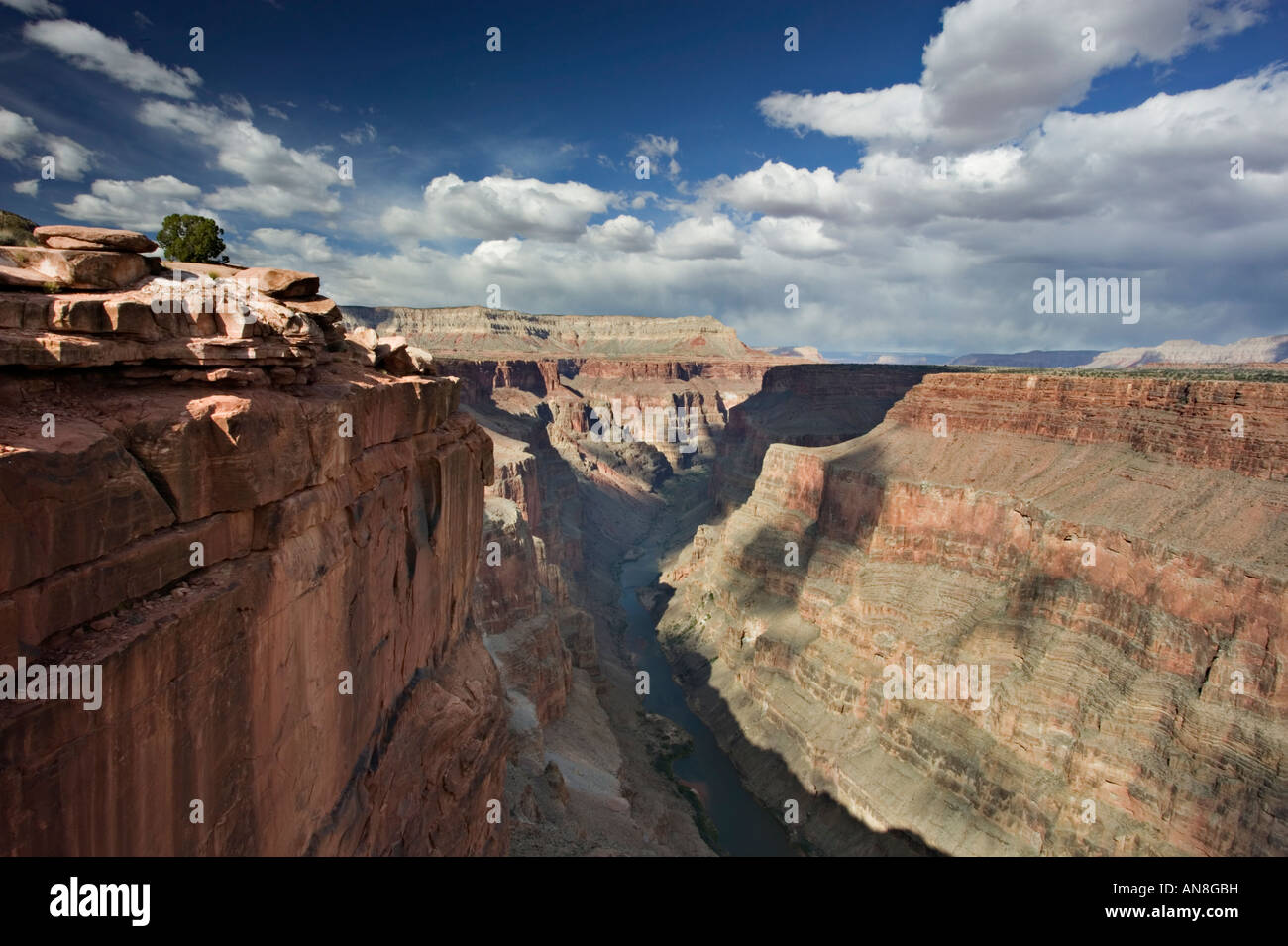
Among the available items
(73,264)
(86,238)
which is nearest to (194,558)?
(73,264)

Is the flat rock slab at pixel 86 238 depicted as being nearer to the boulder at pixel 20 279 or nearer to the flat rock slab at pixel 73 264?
the flat rock slab at pixel 73 264

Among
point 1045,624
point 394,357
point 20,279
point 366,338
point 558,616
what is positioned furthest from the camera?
point 558,616

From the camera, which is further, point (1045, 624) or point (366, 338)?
point (1045, 624)

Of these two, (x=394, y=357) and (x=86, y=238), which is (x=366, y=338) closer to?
(x=394, y=357)

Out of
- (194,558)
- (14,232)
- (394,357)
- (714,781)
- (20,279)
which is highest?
(14,232)

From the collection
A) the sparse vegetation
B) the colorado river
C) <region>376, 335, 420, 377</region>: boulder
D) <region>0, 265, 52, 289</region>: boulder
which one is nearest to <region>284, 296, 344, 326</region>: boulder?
<region>376, 335, 420, 377</region>: boulder
